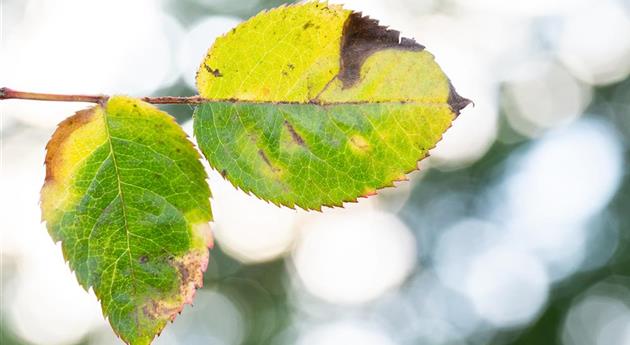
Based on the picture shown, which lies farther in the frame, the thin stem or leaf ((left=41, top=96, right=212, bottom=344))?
leaf ((left=41, top=96, right=212, bottom=344))

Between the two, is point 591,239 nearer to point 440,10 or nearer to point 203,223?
point 440,10

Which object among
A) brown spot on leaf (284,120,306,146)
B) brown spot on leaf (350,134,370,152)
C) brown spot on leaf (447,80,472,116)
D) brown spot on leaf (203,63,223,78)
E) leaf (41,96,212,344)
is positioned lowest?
leaf (41,96,212,344)

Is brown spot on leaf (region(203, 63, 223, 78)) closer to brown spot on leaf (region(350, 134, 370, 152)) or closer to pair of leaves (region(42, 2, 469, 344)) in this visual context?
pair of leaves (region(42, 2, 469, 344))

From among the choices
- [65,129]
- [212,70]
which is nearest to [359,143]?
[212,70]

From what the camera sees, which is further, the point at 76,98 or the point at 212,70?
the point at 212,70

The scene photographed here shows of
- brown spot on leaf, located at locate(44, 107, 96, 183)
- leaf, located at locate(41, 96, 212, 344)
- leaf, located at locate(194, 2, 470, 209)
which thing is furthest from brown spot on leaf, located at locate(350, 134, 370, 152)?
brown spot on leaf, located at locate(44, 107, 96, 183)

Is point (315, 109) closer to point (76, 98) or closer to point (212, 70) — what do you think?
point (212, 70)

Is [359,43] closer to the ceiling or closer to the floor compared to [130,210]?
closer to the ceiling
